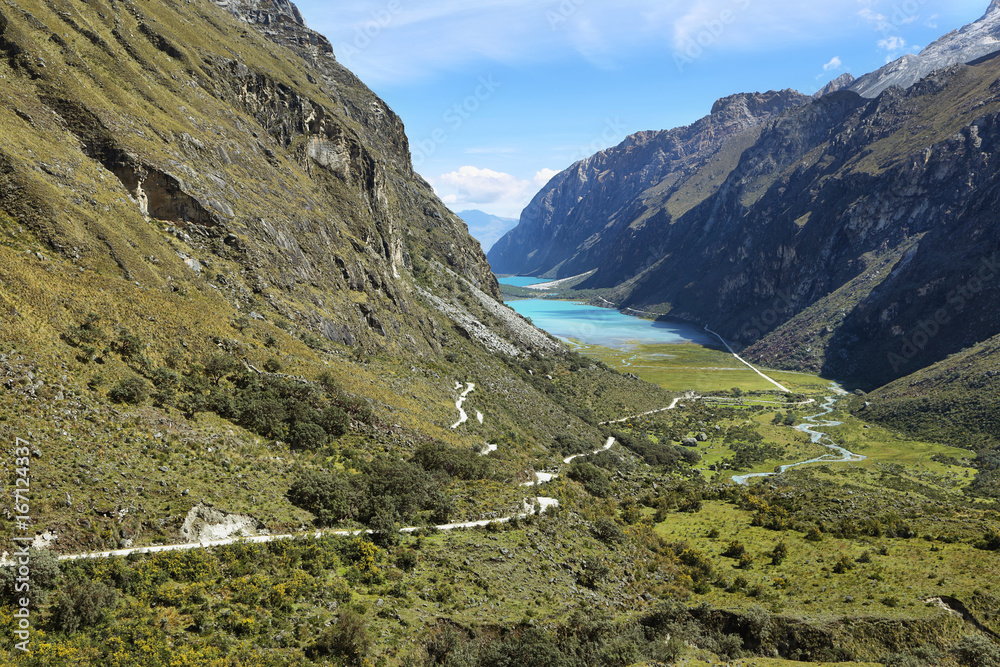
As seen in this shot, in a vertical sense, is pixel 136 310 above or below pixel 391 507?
Answer: above

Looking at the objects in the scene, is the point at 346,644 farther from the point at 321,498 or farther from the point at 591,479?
the point at 591,479

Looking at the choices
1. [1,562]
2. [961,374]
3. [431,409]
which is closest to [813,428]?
[961,374]

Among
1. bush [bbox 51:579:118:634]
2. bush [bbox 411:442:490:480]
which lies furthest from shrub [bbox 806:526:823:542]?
bush [bbox 51:579:118:634]

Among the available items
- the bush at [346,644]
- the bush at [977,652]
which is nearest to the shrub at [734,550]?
the bush at [977,652]

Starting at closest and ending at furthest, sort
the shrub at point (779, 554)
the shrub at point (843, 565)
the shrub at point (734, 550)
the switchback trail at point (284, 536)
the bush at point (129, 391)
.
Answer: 1. the switchback trail at point (284, 536)
2. the bush at point (129, 391)
3. the shrub at point (843, 565)
4. the shrub at point (779, 554)
5. the shrub at point (734, 550)

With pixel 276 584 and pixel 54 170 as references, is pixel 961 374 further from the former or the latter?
pixel 54 170

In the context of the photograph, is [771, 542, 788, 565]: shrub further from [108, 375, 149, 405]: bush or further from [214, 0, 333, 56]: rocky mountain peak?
[214, 0, 333, 56]: rocky mountain peak

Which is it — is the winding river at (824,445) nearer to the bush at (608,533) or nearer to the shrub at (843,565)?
the shrub at (843,565)
